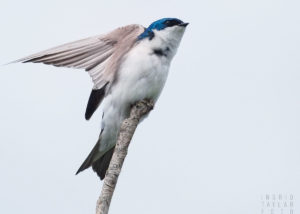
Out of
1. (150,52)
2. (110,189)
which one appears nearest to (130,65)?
(150,52)

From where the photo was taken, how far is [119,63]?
6156 mm

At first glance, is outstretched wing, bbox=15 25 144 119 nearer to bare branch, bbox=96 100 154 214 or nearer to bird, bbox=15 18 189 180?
bird, bbox=15 18 189 180

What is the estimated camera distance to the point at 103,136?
636 cm

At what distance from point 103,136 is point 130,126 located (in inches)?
41.4

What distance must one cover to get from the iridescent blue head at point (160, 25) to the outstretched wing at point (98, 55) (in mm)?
84

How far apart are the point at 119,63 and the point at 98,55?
192 millimetres

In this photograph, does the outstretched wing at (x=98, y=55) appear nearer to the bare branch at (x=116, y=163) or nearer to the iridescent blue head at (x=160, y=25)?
the iridescent blue head at (x=160, y=25)

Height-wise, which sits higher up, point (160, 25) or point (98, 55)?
point (160, 25)

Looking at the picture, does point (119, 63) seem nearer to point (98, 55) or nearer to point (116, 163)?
point (98, 55)

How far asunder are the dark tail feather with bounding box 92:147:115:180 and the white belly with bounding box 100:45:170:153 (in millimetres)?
420

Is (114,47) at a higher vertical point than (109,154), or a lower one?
higher

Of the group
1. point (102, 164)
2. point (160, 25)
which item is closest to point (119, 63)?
point (160, 25)

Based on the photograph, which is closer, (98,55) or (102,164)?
(98,55)

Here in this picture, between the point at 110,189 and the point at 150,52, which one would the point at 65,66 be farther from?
the point at 110,189
